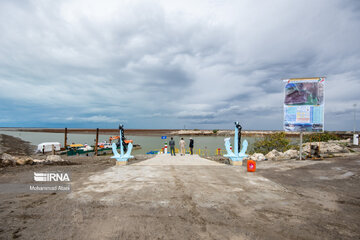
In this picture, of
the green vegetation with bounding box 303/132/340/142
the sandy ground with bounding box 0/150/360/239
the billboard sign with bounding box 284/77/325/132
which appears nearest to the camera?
the sandy ground with bounding box 0/150/360/239

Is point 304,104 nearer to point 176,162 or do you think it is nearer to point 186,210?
point 176,162

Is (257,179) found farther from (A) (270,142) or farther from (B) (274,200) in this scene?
(A) (270,142)

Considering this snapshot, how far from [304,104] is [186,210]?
37.8ft

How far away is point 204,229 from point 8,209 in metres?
5.16

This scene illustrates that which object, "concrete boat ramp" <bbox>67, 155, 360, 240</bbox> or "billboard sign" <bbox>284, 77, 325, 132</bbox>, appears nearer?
"concrete boat ramp" <bbox>67, 155, 360, 240</bbox>

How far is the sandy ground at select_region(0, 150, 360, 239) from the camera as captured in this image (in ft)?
11.7

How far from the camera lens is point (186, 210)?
4.51 metres

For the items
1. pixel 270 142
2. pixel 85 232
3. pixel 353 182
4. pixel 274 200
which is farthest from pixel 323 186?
pixel 270 142

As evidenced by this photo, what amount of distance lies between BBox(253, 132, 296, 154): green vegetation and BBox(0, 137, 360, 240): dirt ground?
15325 millimetres

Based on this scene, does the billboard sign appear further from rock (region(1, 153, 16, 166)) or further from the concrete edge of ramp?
rock (region(1, 153, 16, 166))

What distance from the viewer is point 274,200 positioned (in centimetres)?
529

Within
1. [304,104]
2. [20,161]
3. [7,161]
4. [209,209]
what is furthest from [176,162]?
[7,161]

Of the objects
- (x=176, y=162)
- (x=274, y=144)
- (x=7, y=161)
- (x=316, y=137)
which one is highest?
(x=316, y=137)

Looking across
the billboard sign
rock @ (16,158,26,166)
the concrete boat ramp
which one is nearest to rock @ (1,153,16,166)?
rock @ (16,158,26,166)
